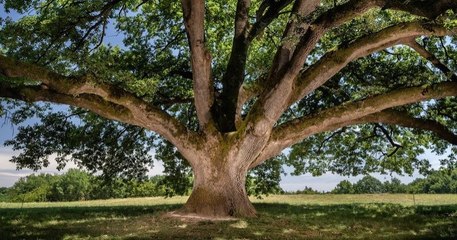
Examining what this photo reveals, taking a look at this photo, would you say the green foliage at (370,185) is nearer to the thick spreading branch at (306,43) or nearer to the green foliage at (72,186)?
the thick spreading branch at (306,43)

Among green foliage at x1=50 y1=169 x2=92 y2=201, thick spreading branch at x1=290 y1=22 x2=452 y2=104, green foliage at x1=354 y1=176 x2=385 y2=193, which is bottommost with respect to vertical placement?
thick spreading branch at x1=290 y1=22 x2=452 y2=104

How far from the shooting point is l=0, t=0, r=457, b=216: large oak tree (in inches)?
520

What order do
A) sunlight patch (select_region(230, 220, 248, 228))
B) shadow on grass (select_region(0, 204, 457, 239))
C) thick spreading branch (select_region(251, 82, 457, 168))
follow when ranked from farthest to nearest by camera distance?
thick spreading branch (select_region(251, 82, 457, 168)), sunlight patch (select_region(230, 220, 248, 228)), shadow on grass (select_region(0, 204, 457, 239))

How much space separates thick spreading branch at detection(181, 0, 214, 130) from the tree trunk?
1708 mm

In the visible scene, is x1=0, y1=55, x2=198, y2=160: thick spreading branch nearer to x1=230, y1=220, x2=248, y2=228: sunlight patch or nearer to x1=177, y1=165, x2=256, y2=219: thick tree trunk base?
x1=177, y1=165, x2=256, y2=219: thick tree trunk base

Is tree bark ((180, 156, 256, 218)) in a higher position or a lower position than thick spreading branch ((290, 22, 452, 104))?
lower

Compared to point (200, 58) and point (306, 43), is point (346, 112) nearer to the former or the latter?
point (306, 43)

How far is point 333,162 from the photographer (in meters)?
27.0

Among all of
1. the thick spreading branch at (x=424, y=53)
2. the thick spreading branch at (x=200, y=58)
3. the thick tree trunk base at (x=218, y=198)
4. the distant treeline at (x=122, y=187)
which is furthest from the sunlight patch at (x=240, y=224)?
the distant treeline at (x=122, y=187)

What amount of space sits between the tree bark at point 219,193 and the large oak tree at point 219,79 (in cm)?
4

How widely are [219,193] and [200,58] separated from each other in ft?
15.7

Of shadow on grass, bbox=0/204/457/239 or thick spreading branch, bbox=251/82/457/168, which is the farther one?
thick spreading branch, bbox=251/82/457/168

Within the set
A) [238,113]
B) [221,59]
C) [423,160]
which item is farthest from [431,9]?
[423,160]

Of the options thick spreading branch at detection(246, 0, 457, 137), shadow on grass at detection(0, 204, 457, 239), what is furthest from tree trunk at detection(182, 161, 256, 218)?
thick spreading branch at detection(246, 0, 457, 137)
